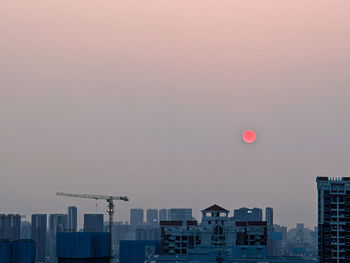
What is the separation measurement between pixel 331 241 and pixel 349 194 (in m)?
13.3

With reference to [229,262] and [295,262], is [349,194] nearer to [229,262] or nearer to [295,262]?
[295,262]

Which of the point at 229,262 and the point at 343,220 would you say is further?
the point at 343,220

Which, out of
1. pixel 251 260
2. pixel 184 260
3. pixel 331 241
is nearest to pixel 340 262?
pixel 331 241

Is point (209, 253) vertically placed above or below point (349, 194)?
below

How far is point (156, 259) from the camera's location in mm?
192000

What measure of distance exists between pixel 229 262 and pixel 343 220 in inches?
1364

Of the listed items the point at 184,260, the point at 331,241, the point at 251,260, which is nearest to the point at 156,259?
the point at 184,260

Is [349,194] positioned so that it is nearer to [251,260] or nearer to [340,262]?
[340,262]

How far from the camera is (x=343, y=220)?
199625 millimetres

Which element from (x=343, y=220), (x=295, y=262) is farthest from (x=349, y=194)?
(x=295, y=262)

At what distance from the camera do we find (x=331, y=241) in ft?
Result: 656

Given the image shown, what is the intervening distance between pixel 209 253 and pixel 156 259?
13.5 meters

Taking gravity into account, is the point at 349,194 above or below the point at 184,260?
above

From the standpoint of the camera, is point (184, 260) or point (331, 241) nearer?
point (184, 260)
